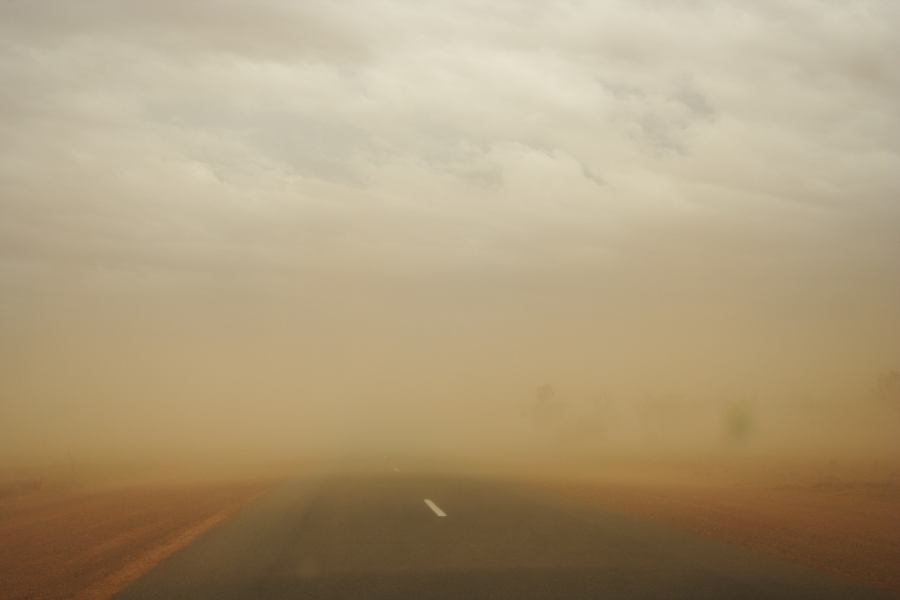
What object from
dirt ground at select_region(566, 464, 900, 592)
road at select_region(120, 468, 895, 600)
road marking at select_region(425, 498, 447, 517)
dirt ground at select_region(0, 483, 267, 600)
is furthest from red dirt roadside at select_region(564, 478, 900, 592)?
dirt ground at select_region(0, 483, 267, 600)

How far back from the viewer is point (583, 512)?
54.9ft

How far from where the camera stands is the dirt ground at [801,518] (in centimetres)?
1102

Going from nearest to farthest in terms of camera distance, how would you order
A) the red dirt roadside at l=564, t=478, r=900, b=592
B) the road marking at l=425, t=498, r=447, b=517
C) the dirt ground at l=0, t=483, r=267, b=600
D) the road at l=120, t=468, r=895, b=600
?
1. the road at l=120, t=468, r=895, b=600
2. the dirt ground at l=0, t=483, r=267, b=600
3. the red dirt roadside at l=564, t=478, r=900, b=592
4. the road marking at l=425, t=498, r=447, b=517

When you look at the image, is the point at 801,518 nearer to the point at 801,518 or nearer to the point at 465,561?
the point at 801,518

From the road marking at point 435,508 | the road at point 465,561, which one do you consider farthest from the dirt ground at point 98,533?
the road marking at point 435,508

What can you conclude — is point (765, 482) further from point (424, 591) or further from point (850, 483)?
point (424, 591)

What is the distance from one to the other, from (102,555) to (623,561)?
28.4 ft

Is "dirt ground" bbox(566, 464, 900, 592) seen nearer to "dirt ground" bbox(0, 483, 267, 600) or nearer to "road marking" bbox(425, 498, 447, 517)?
"road marking" bbox(425, 498, 447, 517)

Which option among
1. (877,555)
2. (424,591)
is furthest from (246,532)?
(877,555)

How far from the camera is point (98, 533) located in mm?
15781

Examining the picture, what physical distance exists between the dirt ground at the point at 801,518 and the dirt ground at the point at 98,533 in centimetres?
980

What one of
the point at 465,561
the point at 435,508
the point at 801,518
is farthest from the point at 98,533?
the point at 801,518

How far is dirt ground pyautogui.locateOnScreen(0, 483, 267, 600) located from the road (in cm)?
80

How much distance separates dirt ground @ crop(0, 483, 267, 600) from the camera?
10414 millimetres
